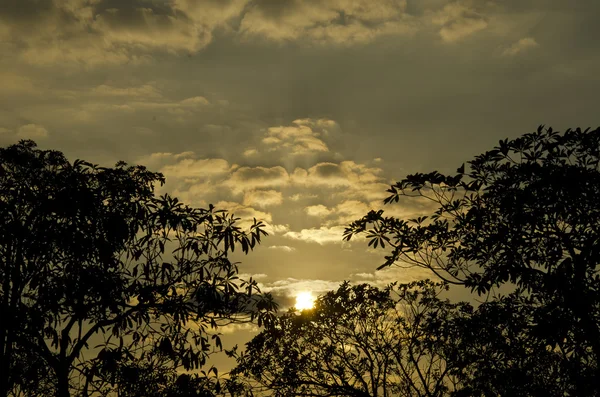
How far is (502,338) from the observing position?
41.4ft

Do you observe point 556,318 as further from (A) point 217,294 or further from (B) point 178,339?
(B) point 178,339

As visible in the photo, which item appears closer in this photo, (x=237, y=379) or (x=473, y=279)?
(x=473, y=279)

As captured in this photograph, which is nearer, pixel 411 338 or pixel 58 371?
pixel 58 371

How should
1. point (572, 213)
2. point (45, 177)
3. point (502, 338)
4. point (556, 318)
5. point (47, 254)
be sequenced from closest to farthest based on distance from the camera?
point (556, 318) → point (47, 254) → point (572, 213) → point (45, 177) → point (502, 338)

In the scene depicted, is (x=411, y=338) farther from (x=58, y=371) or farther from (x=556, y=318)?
(x=58, y=371)

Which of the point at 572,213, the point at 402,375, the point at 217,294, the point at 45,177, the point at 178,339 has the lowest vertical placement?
the point at 402,375

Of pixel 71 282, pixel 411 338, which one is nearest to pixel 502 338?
pixel 411 338

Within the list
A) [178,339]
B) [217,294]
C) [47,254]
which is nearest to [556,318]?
[217,294]

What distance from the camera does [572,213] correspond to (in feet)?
32.1

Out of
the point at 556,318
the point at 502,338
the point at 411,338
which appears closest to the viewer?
the point at 556,318

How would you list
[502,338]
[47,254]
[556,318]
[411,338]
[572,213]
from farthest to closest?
[411,338], [502,338], [572,213], [47,254], [556,318]

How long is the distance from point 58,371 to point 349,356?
1157 centimetres

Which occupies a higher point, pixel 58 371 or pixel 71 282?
pixel 71 282

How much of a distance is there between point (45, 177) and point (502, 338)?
11.4m
